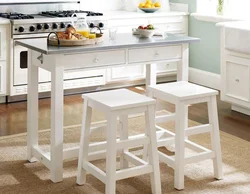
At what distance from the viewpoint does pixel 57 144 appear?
152 inches

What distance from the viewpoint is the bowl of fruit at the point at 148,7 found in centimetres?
668

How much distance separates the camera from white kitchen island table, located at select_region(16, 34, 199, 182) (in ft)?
12.3

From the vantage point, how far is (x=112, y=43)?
13.0ft

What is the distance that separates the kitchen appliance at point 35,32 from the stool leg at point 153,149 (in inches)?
83.1

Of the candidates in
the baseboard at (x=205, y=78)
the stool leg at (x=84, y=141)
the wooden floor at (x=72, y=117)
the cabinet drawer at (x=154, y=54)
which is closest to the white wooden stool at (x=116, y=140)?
the stool leg at (x=84, y=141)

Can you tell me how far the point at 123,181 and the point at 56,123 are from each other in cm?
61

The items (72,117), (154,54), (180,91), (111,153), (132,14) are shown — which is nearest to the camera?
(111,153)

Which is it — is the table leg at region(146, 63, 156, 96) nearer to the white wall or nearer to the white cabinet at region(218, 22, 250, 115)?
the white cabinet at region(218, 22, 250, 115)

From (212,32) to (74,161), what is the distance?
2970mm

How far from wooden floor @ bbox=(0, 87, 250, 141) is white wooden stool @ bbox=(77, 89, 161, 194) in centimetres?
138

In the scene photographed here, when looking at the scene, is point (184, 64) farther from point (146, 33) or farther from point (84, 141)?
point (84, 141)

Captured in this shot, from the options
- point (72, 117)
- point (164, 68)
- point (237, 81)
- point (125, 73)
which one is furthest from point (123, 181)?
point (164, 68)

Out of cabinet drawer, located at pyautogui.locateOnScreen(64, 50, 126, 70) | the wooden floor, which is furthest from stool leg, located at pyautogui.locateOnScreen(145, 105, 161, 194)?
the wooden floor

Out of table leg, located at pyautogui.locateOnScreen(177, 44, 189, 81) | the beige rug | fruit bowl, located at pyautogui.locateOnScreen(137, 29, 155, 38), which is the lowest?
the beige rug
